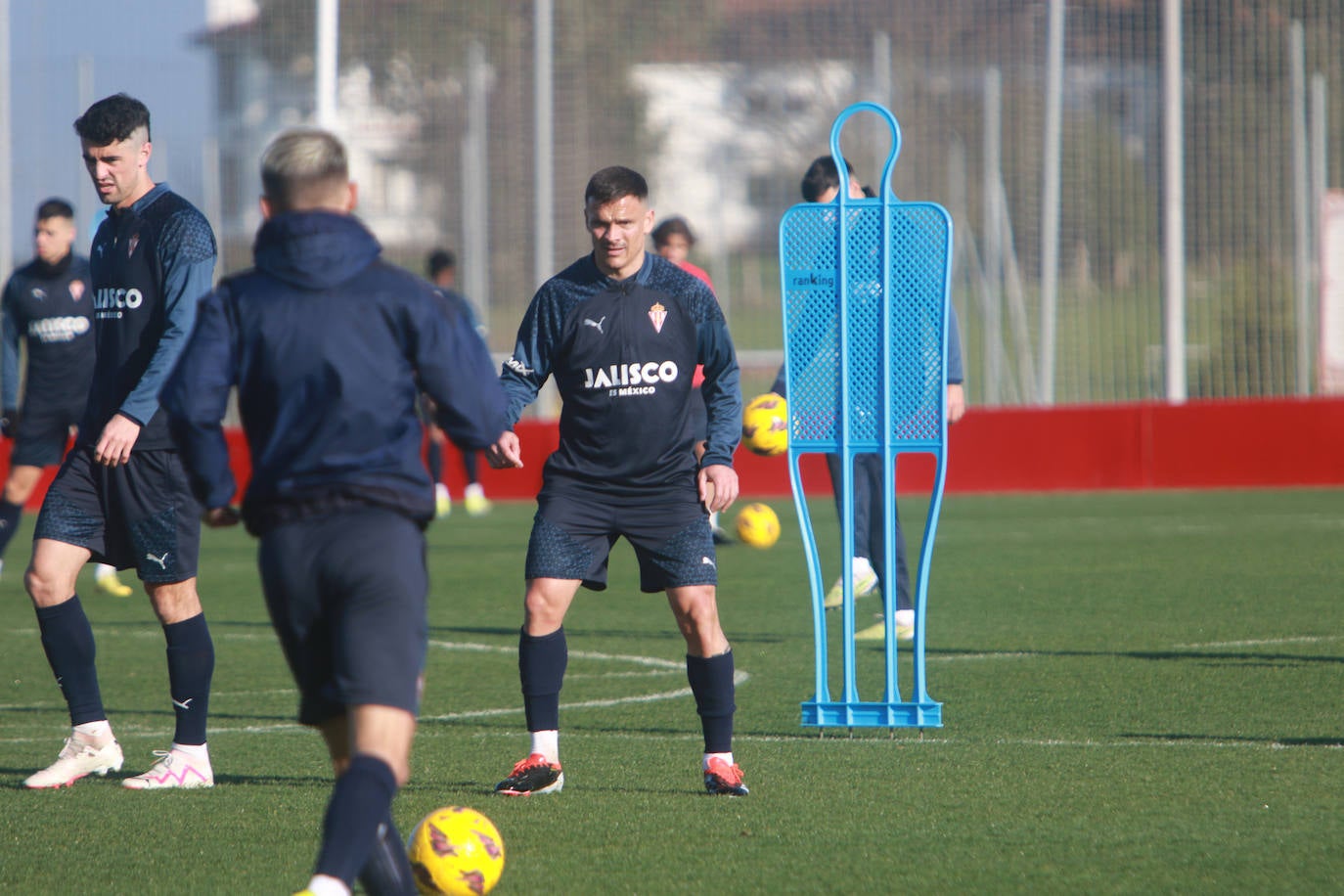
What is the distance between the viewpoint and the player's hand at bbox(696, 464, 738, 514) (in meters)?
5.91

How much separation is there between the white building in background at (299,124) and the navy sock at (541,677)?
14191 millimetres

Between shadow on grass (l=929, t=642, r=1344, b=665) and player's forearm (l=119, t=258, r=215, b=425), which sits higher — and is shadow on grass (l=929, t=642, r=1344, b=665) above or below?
below

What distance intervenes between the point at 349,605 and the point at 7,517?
8750 millimetres

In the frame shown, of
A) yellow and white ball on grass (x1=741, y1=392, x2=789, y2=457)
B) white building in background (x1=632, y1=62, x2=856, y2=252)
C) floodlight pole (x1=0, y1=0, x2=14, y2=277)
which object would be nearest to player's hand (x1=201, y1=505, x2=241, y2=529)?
yellow and white ball on grass (x1=741, y1=392, x2=789, y2=457)

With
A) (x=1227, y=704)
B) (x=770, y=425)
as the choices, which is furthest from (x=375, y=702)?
(x=770, y=425)

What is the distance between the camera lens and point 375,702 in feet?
12.8

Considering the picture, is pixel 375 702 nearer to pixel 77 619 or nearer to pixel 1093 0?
pixel 77 619

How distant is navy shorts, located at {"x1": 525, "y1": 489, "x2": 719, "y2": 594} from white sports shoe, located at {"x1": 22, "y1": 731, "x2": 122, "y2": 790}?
1778mm

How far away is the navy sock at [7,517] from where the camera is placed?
38.1 feet

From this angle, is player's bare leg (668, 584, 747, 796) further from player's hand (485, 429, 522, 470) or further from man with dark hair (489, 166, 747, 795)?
player's hand (485, 429, 522, 470)

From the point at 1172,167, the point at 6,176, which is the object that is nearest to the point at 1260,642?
the point at 1172,167

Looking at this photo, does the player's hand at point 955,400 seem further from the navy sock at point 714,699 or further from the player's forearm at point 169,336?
the player's forearm at point 169,336

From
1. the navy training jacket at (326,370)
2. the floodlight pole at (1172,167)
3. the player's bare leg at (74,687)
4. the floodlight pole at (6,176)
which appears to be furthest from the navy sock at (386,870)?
the floodlight pole at (6,176)

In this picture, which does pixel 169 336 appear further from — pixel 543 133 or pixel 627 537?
pixel 543 133
